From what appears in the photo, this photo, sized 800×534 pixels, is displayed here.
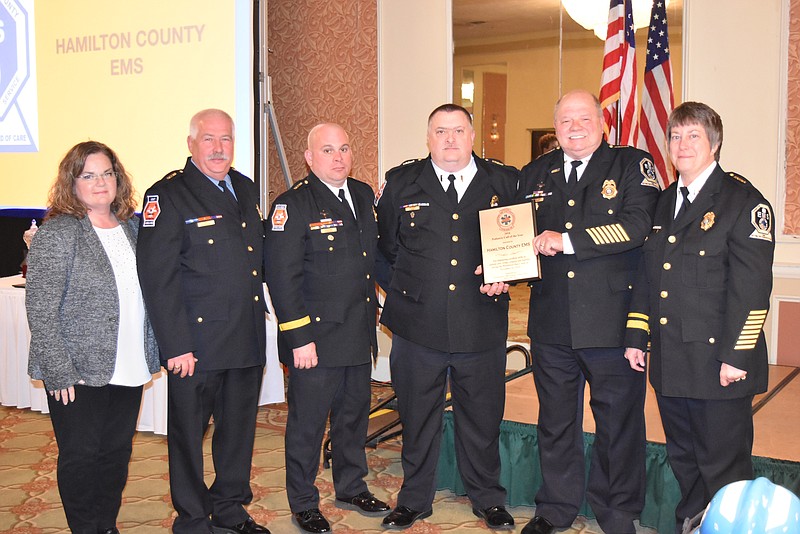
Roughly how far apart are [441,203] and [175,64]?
2.86 metres

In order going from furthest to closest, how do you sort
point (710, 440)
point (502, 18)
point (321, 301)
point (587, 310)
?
point (502, 18), point (321, 301), point (587, 310), point (710, 440)

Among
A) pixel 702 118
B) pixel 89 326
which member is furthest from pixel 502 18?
pixel 89 326

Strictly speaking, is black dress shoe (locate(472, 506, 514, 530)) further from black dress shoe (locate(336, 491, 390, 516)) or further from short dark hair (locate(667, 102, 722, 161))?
short dark hair (locate(667, 102, 722, 161))

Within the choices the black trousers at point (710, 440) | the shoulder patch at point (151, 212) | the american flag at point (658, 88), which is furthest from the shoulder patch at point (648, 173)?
the american flag at point (658, 88)

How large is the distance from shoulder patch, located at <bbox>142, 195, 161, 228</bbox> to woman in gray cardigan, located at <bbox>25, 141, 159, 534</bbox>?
0.26 ft

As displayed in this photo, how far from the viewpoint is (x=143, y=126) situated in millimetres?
5316

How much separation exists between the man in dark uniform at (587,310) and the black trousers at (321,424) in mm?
736

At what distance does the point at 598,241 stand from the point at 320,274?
105cm

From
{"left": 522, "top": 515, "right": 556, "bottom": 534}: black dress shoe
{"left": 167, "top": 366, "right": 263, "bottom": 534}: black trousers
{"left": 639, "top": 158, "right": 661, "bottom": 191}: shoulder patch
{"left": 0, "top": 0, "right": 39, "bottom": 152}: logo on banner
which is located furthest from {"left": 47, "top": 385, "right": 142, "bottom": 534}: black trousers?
{"left": 0, "top": 0, "right": 39, "bottom": 152}: logo on banner

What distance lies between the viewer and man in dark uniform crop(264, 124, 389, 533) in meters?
3.08

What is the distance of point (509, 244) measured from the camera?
2.93 metres

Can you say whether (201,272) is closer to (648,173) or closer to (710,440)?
(648,173)

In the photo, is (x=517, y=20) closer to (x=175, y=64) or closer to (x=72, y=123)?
(x=175, y=64)

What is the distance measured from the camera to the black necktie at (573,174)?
9.66 feet
